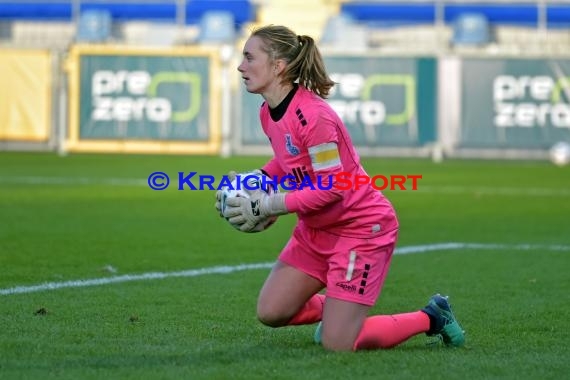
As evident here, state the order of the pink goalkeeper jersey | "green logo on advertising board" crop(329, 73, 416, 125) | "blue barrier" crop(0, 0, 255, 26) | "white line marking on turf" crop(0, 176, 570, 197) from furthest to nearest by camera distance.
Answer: "blue barrier" crop(0, 0, 255, 26) → "green logo on advertising board" crop(329, 73, 416, 125) → "white line marking on turf" crop(0, 176, 570, 197) → the pink goalkeeper jersey

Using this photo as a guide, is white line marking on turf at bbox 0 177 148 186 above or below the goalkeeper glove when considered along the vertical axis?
above

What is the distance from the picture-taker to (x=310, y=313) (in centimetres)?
670

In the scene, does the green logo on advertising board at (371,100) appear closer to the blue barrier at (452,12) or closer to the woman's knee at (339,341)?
the blue barrier at (452,12)

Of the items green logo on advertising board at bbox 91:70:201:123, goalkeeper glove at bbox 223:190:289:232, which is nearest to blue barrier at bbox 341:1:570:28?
green logo on advertising board at bbox 91:70:201:123

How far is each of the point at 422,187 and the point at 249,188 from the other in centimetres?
1276

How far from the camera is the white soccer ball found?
25094 mm

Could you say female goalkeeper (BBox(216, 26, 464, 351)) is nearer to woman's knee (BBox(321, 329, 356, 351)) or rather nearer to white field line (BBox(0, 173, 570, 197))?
woman's knee (BBox(321, 329, 356, 351))

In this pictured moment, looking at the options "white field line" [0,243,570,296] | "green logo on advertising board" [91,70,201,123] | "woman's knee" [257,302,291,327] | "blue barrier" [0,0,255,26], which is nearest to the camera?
"woman's knee" [257,302,291,327]

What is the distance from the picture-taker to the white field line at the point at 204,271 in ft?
27.8

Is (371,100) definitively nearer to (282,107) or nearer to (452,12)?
(452,12)

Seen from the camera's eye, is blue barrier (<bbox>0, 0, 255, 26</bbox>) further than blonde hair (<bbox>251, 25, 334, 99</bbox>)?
Yes

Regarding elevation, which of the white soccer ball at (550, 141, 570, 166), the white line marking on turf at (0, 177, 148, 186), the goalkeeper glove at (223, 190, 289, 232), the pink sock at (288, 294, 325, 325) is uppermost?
the white soccer ball at (550, 141, 570, 166)

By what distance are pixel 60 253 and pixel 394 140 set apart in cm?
1546

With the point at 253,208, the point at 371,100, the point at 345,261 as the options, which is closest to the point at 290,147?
the point at 253,208
